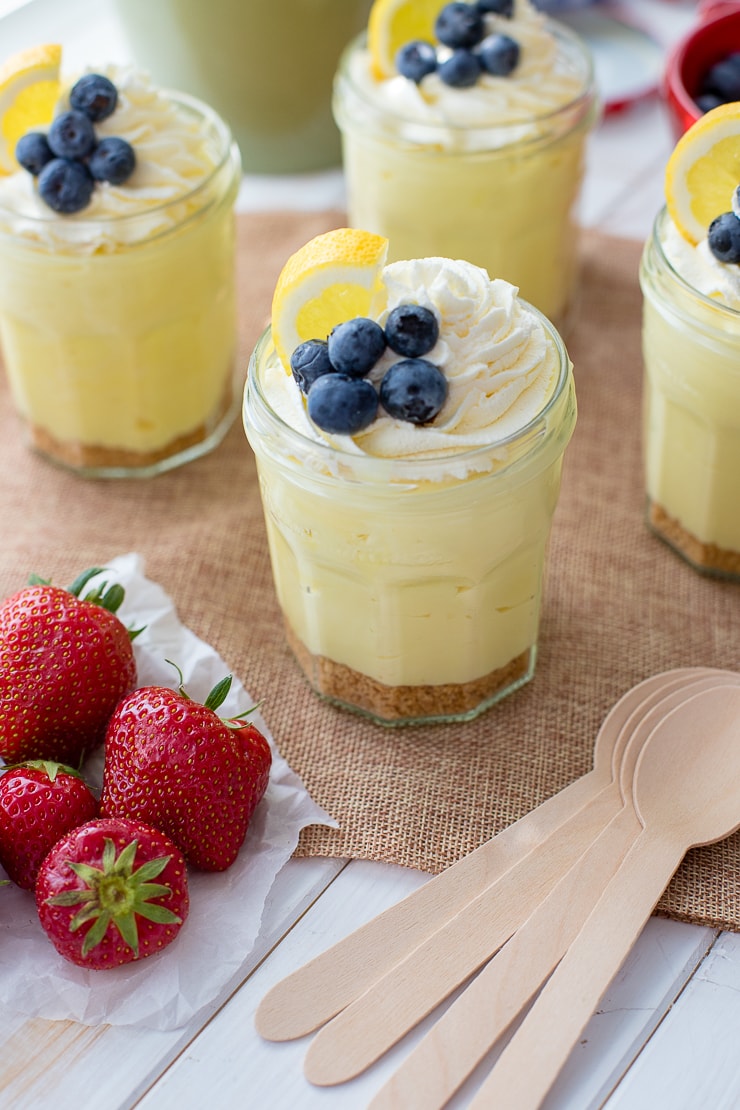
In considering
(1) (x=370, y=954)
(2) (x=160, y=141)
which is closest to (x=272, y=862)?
(1) (x=370, y=954)

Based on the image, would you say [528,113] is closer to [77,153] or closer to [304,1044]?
[77,153]

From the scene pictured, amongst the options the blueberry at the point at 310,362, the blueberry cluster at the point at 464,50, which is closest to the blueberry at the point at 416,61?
the blueberry cluster at the point at 464,50

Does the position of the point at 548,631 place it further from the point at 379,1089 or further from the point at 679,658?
the point at 379,1089

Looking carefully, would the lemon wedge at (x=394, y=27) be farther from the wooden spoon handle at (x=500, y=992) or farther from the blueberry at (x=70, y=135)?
the wooden spoon handle at (x=500, y=992)

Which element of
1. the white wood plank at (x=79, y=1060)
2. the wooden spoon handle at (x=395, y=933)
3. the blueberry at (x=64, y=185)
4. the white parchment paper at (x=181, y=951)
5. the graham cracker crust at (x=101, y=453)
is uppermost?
the blueberry at (x=64, y=185)

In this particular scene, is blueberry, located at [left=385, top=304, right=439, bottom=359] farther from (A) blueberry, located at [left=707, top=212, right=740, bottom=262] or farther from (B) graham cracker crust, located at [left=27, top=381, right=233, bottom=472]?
(B) graham cracker crust, located at [left=27, top=381, right=233, bottom=472]
